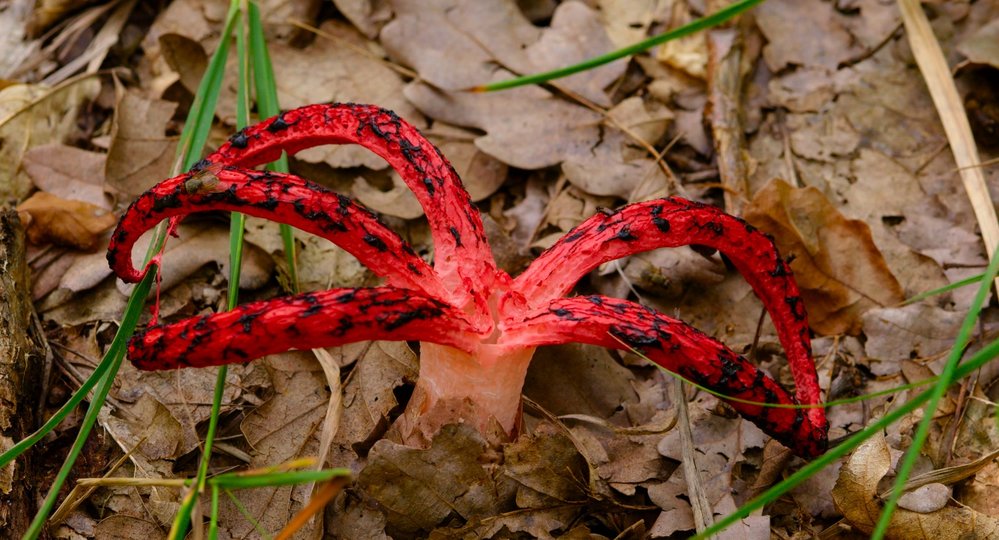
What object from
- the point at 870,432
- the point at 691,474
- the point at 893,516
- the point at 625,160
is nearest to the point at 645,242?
the point at 691,474

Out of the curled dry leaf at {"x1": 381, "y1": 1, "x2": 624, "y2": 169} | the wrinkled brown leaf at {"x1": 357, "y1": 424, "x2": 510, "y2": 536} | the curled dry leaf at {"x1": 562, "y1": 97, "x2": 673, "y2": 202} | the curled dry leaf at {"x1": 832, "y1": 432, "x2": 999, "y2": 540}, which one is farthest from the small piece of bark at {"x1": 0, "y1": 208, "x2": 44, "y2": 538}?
the curled dry leaf at {"x1": 832, "y1": 432, "x2": 999, "y2": 540}

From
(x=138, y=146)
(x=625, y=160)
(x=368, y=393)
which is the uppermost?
(x=138, y=146)

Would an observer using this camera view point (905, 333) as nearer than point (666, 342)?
No

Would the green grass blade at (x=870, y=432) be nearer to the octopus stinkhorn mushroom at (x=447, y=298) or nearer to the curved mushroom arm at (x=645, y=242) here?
the octopus stinkhorn mushroom at (x=447, y=298)

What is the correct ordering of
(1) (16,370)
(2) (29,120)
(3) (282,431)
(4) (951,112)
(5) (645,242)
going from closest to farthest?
1. (5) (645,242)
2. (1) (16,370)
3. (3) (282,431)
4. (2) (29,120)
5. (4) (951,112)

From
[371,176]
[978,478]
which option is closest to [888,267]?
[978,478]

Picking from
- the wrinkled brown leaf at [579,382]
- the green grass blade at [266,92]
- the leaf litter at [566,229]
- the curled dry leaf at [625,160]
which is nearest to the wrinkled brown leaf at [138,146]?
the leaf litter at [566,229]

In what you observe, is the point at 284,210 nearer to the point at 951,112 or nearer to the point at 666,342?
the point at 666,342
